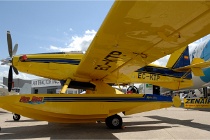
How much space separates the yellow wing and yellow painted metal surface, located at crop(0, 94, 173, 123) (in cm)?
141

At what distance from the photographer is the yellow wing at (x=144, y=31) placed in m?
3.88

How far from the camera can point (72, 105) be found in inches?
297

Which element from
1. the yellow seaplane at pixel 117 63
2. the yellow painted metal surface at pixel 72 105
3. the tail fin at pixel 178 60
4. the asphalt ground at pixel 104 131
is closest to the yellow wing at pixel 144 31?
the yellow seaplane at pixel 117 63

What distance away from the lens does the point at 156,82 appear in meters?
10.8

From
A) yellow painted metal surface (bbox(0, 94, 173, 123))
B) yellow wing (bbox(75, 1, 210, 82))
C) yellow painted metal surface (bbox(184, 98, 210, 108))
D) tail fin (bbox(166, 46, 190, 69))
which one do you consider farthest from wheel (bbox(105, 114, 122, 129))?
yellow painted metal surface (bbox(184, 98, 210, 108))

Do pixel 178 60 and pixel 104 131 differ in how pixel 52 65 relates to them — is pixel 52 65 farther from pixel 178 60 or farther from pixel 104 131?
pixel 178 60

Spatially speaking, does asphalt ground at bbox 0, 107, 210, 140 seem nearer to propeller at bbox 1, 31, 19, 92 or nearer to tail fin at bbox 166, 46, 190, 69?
propeller at bbox 1, 31, 19, 92

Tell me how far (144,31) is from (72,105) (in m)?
4.03

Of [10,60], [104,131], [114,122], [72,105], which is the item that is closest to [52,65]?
[10,60]

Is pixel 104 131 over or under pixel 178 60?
under

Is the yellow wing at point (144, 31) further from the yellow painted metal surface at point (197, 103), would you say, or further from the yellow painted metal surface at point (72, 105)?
the yellow painted metal surface at point (197, 103)

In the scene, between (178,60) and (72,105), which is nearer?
(72,105)

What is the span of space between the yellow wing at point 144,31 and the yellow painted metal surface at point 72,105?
1.41 metres

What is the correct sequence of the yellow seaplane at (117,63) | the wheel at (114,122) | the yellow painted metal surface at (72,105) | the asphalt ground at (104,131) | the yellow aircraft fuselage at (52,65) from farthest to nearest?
the yellow aircraft fuselage at (52,65) → the wheel at (114,122) → the yellow painted metal surface at (72,105) → the asphalt ground at (104,131) → the yellow seaplane at (117,63)
